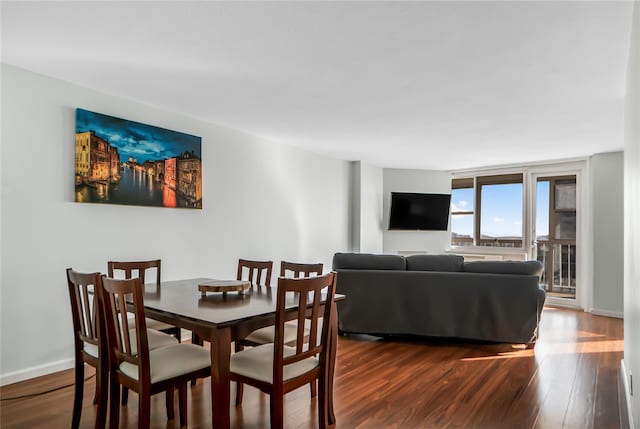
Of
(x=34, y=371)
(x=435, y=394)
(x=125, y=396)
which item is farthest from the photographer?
(x=34, y=371)

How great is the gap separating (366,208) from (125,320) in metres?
5.55

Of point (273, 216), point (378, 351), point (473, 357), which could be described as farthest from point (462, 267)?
point (273, 216)

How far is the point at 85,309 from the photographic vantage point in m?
2.27

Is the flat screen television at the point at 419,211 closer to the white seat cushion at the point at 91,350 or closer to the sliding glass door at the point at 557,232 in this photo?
the sliding glass door at the point at 557,232

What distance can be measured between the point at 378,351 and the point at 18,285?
306 centimetres

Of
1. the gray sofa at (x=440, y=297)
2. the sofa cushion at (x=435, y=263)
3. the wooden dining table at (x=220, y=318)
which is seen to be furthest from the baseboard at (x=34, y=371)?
the sofa cushion at (x=435, y=263)

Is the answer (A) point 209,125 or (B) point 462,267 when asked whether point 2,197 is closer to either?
(A) point 209,125

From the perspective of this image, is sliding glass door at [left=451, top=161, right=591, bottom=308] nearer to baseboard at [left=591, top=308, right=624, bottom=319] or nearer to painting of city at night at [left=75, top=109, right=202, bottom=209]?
baseboard at [left=591, top=308, right=624, bottom=319]

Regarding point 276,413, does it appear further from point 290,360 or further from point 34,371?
point 34,371

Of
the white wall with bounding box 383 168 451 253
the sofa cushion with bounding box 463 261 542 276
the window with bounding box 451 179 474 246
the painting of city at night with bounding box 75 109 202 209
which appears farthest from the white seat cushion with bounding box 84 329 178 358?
the window with bounding box 451 179 474 246

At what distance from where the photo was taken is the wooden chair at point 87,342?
7.10 feet

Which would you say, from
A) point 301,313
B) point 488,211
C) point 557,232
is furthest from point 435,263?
point 488,211

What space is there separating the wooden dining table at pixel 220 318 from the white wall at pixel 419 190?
212 inches

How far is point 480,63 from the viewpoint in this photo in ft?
9.34
